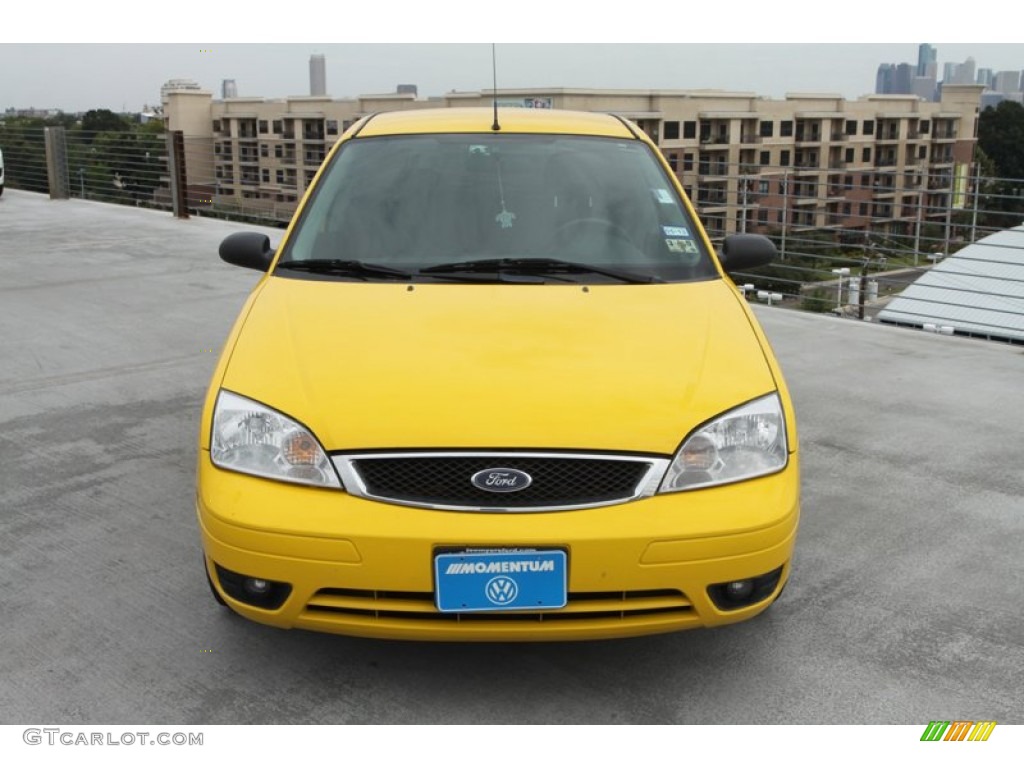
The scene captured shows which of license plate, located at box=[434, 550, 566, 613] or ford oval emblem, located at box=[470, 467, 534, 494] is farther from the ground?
ford oval emblem, located at box=[470, 467, 534, 494]

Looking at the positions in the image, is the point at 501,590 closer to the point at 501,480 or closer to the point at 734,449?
the point at 501,480

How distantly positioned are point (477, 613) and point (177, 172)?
1363 centimetres

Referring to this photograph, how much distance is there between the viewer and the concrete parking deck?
8.63 feet

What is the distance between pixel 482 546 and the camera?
234 centimetres

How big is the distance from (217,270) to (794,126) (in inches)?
3268

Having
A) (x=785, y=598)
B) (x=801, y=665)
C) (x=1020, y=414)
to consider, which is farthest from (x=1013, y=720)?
(x=1020, y=414)

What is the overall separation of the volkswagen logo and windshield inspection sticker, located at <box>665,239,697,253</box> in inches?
61.4

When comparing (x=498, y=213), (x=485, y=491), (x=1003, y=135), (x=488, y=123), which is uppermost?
(x=488, y=123)

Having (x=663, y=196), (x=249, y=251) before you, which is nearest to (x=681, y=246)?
(x=663, y=196)

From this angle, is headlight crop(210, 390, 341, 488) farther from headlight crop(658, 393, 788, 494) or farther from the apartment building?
the apartment building

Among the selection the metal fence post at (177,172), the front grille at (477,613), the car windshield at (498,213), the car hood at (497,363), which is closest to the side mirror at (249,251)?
the car windshield at (498,213)

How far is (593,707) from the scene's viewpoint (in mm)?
2613
